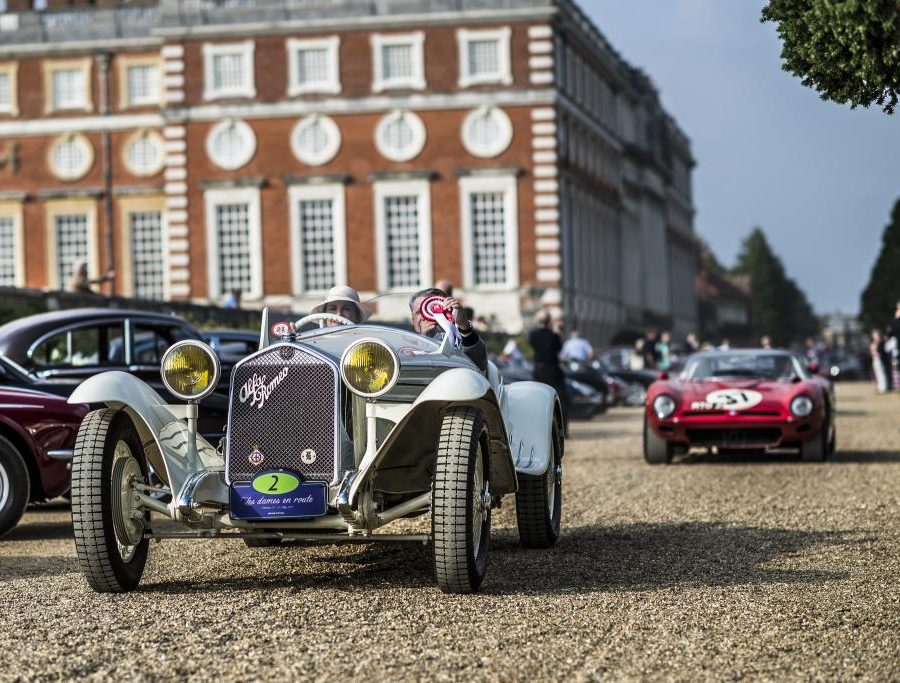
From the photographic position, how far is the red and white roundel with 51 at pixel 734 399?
61.1 ft

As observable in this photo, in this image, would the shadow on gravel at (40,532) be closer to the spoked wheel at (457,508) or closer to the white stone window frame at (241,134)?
the spoked wheel at (457,508)

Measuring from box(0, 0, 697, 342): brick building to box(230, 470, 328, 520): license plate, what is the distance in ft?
151

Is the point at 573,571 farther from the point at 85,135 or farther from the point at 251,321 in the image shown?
the point at 85,135

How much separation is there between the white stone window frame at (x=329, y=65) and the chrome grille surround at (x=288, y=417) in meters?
50.1

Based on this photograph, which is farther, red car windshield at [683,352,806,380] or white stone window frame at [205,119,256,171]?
white stone window frame at [205,119,256,171]

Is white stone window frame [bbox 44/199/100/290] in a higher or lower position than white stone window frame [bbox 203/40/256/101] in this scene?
lower

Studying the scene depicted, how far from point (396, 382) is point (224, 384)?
7.01 m

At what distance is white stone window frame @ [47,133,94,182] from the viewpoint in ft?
200

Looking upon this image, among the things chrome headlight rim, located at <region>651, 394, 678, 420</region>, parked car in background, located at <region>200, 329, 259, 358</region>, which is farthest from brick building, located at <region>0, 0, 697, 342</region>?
chrome headlight rim, located at <region>651, 394, 678, 420</region>

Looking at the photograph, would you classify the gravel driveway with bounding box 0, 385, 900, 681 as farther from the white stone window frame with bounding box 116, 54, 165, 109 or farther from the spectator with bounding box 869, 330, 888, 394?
the white stone window frame with bounding box 116, 54, 165, 109

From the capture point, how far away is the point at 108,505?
888 centimetres

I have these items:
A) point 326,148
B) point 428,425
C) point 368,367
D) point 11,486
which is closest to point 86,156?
point 326,148

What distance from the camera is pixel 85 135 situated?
6094 centimetres

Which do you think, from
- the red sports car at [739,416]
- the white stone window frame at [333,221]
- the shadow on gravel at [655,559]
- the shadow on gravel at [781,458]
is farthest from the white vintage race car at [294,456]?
the white stone window frame at [333,221]
